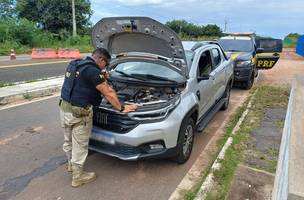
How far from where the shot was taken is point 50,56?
20.1 meters

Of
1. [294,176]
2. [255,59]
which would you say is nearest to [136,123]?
[294,176]

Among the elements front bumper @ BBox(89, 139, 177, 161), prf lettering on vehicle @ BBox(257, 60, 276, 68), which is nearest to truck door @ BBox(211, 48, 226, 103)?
front bumper @ BBox(89, 139, 177, 161)

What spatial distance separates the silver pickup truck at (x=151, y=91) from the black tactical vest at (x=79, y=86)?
1.38ft

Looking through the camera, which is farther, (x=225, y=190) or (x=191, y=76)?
(x=191, y=76)

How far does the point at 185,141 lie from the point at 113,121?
3.81ft

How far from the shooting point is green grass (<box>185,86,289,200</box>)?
372cm

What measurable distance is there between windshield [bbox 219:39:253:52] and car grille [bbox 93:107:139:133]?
27.2ft

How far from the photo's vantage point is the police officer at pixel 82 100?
349cm

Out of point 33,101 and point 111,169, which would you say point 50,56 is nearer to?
point 33,101

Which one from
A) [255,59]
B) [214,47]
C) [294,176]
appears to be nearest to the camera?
[294,176]

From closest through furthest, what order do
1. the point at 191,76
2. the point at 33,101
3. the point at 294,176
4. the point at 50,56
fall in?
the point at 294,176, the point at 191,76, the point at 33,101, the point at 50,56

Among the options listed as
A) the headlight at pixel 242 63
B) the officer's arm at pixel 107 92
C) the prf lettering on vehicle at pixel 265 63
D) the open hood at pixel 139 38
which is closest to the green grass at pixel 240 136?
the headlight at pixel 242 63

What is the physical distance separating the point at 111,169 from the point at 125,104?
0.98 metres

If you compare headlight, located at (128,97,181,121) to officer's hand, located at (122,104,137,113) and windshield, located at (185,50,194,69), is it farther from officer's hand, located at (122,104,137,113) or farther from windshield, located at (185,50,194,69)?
windshield, located at (185,50,194,69)
